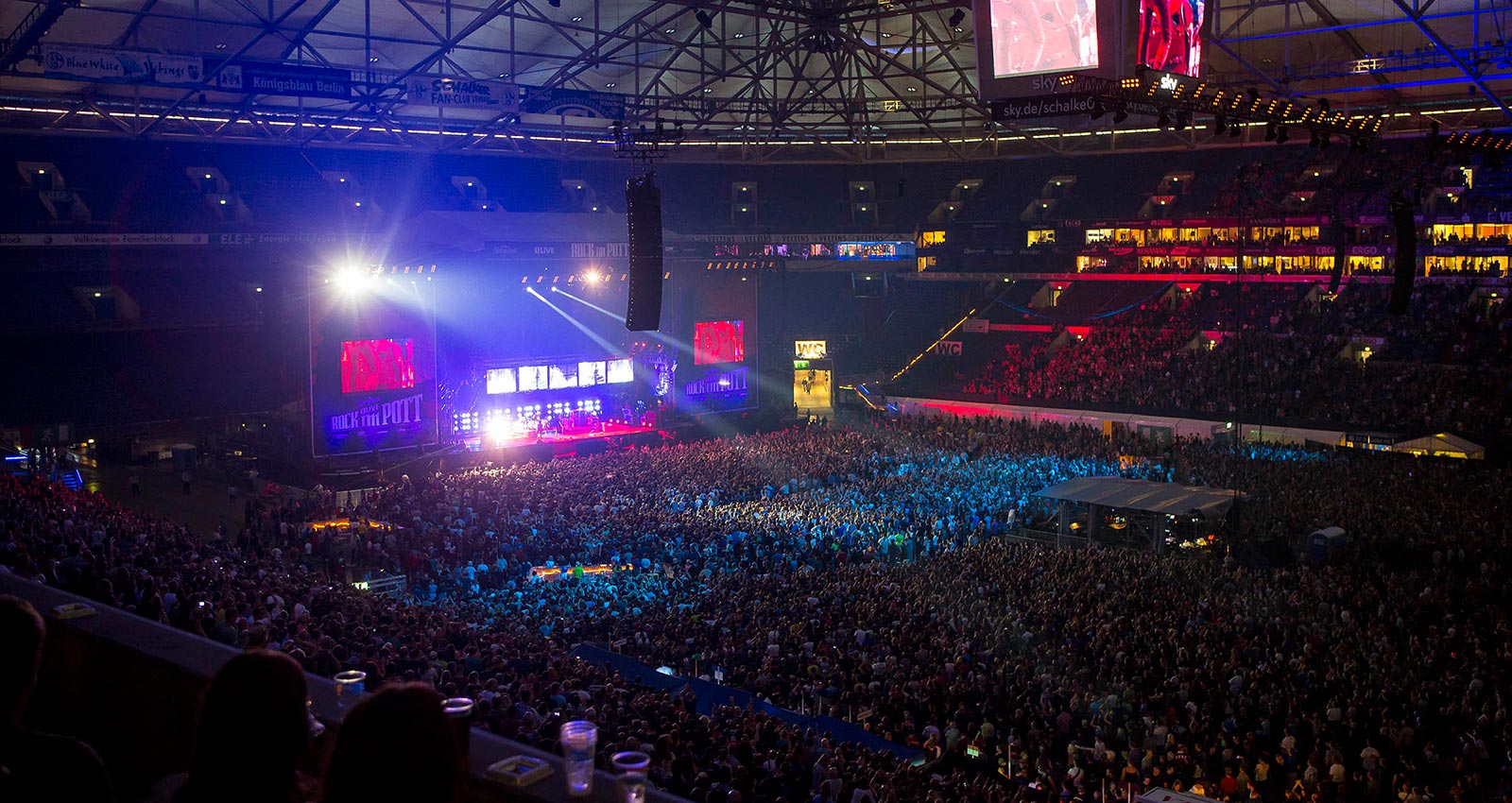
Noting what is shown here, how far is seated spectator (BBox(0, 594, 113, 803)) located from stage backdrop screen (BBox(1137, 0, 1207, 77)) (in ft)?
43.6

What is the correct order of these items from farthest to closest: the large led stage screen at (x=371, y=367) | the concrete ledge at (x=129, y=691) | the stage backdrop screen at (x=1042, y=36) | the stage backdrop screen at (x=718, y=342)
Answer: the stage backdrop screen at (x=718, y=342) → the large led stage screen at (x=371, y=367) → the stage backdrop screen at (x=1042, y=36) → the concrete ledge at (x=129, y=691)

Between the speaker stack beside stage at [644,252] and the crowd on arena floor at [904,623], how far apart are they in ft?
11.0

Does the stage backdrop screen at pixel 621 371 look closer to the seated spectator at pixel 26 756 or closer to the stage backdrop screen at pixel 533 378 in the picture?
the stage backdrop screen at pixel 533 378

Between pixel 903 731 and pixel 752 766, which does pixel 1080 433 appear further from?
pixel 752 766

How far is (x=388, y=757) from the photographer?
74.6 inches

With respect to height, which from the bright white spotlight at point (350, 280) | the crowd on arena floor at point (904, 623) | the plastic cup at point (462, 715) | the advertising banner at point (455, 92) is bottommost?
the crowd on arena floor at point (904, 623)

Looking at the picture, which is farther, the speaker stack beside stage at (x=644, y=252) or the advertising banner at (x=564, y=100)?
the advertising banner at (x=564, y=100)

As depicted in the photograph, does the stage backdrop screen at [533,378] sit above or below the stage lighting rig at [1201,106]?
below

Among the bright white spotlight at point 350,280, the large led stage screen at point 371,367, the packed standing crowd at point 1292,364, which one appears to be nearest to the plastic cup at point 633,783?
the large led stage screen at point 371,367

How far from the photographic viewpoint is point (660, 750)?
757 cm

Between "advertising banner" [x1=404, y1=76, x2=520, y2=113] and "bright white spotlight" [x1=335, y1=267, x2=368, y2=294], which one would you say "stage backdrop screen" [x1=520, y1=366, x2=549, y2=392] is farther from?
"advertising banner" [x1=404, y1=76, x2=520, y2=113]

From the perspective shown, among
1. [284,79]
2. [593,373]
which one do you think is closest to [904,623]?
[284,79]

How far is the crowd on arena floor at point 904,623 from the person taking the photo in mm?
9359

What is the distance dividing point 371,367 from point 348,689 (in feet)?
79.3
